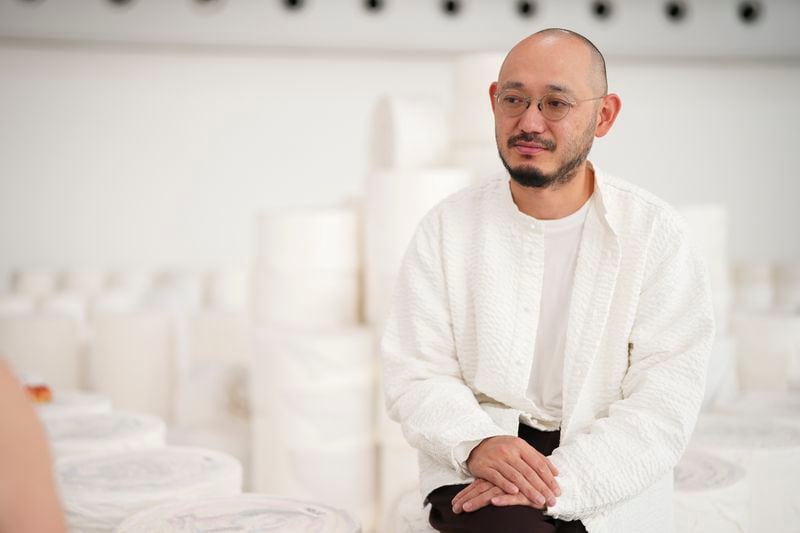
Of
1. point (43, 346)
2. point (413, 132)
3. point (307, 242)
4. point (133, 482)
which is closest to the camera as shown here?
point (133, 482)

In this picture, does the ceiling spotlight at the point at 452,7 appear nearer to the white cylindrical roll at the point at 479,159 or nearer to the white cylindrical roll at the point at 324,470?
the white cylindrical roll at the point at 479,159

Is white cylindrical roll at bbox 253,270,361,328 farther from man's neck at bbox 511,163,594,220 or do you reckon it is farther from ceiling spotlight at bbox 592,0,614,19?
ceiling spotlight at bbox 592,0,614,19

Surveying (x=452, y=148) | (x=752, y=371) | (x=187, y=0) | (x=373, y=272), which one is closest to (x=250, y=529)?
(x=373, y=272)

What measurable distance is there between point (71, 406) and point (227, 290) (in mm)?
2029

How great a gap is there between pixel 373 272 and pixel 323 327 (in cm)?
25

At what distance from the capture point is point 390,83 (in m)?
5.42

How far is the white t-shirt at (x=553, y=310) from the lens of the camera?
6.43 ft

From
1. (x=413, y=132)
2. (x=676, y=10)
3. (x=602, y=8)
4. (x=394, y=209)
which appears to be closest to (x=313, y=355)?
(x=394, y=209)

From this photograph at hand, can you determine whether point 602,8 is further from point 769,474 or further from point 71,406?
point 71,406

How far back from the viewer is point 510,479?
174 cm

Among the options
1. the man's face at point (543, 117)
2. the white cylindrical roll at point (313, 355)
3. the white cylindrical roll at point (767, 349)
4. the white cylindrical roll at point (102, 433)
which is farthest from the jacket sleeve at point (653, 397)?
the white cylindrical roll at point (767, 349)

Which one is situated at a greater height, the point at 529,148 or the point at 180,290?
the point at 529,148

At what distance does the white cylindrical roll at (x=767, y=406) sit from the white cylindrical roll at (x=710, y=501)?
0.63m

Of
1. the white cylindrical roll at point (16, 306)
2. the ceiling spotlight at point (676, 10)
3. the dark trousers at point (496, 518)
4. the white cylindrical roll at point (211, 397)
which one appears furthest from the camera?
the ceiling spotlight at point (676, 10)
